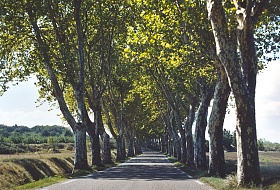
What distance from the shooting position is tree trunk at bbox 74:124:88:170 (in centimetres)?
2067

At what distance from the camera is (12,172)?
16.9 meters

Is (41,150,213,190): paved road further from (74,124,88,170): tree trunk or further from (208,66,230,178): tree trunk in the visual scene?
(74,124,88,170): tree trunk

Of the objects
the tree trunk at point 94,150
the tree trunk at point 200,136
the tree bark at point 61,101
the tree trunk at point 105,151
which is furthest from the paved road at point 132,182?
the tree trunk at point 105,151

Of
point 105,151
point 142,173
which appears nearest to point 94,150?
point 105,151

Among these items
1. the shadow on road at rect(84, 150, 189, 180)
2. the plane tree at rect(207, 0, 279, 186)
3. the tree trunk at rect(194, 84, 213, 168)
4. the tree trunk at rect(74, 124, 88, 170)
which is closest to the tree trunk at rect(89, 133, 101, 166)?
the shadow on road at rect(84, 150, 189, 180)

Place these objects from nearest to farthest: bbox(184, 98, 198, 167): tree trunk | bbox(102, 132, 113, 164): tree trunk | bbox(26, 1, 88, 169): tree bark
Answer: bbox(26, 1, 88, 169): tree bark → bbox(184, 98, 198, 167): tree trunk → bbox(102, 132, 113, 164): tree trunk

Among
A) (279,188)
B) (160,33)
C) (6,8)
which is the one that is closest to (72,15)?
(6,8)

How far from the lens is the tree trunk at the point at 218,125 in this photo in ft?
51.5

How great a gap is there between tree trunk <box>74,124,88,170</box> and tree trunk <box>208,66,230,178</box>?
306 inches

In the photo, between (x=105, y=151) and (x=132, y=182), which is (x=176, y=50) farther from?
(x=105, y=151)

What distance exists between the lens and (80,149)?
20.9 metres

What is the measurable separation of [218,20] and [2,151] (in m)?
41.7

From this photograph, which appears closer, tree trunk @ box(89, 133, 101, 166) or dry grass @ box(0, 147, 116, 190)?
dry grass @ box(0, 147, 116, 190)

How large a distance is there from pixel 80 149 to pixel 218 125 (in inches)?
334
